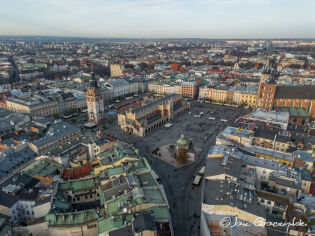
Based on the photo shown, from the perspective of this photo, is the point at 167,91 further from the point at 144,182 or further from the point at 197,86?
the point at 144,182

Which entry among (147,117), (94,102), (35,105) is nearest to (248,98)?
(147,117)

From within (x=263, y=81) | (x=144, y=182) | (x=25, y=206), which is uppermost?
(x=263, y=81)

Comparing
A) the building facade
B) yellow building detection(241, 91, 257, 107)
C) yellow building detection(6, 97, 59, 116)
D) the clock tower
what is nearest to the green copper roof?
the building facade

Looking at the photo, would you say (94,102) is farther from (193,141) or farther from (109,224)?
(109,224)

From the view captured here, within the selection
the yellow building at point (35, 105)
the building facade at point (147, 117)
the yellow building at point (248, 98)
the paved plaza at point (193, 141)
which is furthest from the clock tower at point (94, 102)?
the yellow building at point (248, 98)

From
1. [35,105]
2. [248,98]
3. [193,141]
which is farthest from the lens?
[248,98]

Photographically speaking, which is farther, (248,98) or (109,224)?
(248,98)

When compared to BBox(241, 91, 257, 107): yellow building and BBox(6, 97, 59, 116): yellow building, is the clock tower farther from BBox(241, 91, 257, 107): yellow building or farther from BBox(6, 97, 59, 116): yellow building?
BBox(241, 91, 257, 107): yellow building

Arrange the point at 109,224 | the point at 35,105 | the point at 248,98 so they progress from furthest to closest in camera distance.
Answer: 1. the point at 248,98
2. the point at 35,105
3. the point at 109,224

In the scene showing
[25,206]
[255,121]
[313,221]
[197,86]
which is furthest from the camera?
[197,86]

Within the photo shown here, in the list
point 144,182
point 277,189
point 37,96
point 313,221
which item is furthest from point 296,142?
point 37,96
